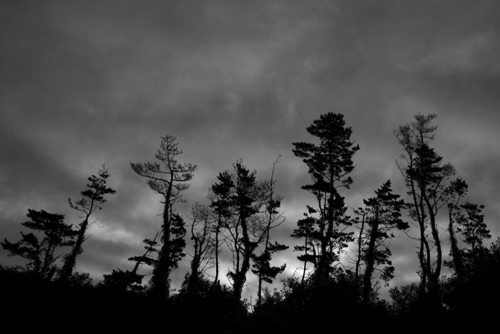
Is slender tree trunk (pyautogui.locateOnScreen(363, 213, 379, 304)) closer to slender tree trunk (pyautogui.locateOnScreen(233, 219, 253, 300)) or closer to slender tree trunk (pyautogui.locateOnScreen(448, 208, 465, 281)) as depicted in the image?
slender tree trunk (pyautogui.locateOnScreen(448, 208, 465, 281))

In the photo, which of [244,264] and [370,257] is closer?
[244,264]

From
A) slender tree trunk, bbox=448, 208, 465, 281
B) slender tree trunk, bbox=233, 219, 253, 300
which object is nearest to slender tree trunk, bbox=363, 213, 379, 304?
slender tree trunk, bbox=448, 208, 465, 281

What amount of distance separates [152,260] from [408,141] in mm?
27182

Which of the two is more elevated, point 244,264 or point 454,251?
point 454,251

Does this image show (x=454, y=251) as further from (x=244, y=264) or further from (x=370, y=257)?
(x=244, y=264)

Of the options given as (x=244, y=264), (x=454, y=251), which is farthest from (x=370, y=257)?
(x=244, y=264)

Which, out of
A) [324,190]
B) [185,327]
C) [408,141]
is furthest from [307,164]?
[185,327]

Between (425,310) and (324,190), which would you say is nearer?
(425,310)

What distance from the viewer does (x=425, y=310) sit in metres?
12.5

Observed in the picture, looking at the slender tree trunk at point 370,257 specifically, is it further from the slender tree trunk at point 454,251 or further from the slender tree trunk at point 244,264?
the slender tree trunk at point 244,264

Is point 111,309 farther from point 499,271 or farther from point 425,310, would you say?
point 499,271

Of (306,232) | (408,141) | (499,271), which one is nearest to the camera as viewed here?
(499,271)

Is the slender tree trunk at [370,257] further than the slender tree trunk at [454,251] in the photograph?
Yes

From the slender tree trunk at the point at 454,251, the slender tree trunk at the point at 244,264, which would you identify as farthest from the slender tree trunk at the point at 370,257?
the slender tree trunk at the point at 244,264
